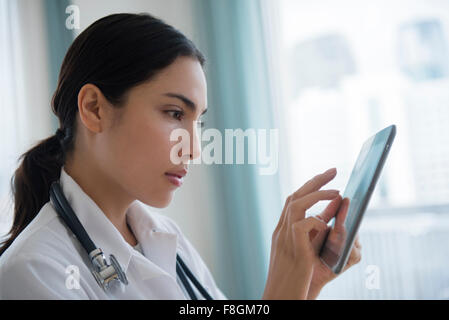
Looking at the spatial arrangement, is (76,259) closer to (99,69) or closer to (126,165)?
(126,165)

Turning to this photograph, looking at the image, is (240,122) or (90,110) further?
(240,122)

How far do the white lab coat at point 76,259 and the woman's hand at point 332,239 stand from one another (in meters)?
0.24

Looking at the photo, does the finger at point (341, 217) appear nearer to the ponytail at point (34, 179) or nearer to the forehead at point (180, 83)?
the forehead at point (180, 83)

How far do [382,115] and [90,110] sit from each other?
119 centimetres

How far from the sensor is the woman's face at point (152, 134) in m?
0.68

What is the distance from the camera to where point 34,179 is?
0.76m

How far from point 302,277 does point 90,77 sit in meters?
0.50

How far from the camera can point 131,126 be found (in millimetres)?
675

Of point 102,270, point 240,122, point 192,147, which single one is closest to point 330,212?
point 192,147

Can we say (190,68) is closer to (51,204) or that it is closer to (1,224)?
(51,204)

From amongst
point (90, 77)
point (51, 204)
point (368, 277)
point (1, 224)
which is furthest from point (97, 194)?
point (368, 277)

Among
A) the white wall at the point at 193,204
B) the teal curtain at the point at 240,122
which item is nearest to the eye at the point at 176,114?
the white wall at the point at 193,204

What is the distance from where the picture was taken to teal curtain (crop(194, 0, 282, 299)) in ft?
5.11

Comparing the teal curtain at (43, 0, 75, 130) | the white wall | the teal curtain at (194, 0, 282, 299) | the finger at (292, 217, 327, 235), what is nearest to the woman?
the finger at (292, 217, 327, 235)
